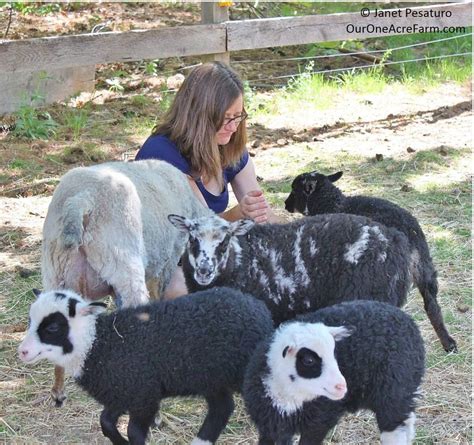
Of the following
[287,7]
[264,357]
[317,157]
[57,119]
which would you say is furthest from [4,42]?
[287,7]

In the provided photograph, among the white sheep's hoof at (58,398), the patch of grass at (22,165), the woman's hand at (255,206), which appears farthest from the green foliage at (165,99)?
the white sheep's hoof at (58,398)

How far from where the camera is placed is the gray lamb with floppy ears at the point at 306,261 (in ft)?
14.3

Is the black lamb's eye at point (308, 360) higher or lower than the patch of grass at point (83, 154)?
higher

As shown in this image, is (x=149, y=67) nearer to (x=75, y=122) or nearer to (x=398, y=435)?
(x=75, y=122)

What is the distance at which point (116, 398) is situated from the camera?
3709mm

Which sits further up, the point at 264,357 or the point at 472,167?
the point at 264,357

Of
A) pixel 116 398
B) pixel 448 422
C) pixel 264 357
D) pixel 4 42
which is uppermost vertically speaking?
pixel 4 42

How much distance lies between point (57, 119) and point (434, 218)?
4433mm

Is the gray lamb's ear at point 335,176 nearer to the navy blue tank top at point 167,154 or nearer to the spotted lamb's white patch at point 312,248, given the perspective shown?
the navy blue tank top at point 167,154

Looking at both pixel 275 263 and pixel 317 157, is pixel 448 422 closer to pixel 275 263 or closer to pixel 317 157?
pixel 275 263

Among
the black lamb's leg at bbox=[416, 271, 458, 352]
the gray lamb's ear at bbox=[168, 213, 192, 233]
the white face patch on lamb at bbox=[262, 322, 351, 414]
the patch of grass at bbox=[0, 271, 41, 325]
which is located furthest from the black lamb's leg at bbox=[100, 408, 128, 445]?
the black lamb's leg at bbox=[416, 271, 458, 352]

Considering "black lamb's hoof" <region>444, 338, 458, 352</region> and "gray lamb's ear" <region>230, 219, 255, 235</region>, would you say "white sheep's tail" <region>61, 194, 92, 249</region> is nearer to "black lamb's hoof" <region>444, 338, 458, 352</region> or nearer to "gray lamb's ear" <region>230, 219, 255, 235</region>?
"gray lamb's ear" <region>230, 219, 255, 235</region>

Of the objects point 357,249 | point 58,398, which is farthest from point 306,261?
point 58,398

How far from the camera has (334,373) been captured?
10.8 ft
